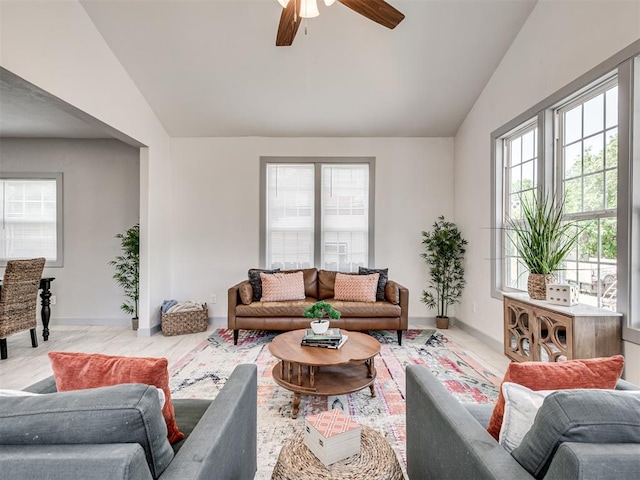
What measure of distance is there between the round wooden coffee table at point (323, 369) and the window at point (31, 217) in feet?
13.8

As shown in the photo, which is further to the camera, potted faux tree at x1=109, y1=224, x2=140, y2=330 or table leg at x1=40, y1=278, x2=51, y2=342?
potted faux tree at x1=109, y1=224, x2=140, y2=330

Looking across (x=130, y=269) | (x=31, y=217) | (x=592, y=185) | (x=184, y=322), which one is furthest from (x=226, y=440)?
(x=31, y=217)

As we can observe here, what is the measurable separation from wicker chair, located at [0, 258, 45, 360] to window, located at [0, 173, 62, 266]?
1333mm

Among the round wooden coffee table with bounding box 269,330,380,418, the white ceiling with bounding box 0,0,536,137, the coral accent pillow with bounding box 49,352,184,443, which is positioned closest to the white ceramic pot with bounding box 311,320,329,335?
the round wooden coffee table with bounding box 269,330,380,418

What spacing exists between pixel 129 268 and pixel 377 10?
4.49 meters

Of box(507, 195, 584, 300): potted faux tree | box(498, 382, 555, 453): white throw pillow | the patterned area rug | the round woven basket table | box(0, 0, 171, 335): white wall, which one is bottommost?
the patterned area rug

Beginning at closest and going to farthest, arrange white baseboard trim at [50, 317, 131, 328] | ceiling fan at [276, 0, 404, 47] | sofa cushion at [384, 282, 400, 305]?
ceiling fan at [276, 0, 404, 47] < sofa cushion at [384, 282, 400, 305] < white baseboard trim at [50, 317, 131, 328]

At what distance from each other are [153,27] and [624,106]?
4.12m

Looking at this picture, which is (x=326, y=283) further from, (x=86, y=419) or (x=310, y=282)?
(x=86, y=419)

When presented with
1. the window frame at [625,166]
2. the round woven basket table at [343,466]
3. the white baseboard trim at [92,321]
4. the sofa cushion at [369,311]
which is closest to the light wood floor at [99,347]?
the white baseboard trim at [92,321]

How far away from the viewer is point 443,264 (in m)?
4.77

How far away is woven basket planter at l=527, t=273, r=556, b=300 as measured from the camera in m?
2.68

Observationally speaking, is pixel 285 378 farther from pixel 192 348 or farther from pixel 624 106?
pixel 624 106

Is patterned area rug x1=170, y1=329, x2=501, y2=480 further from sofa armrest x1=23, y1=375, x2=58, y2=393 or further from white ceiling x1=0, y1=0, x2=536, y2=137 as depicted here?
white ceiling x1=0, y1=0, x2=536, y2=137
